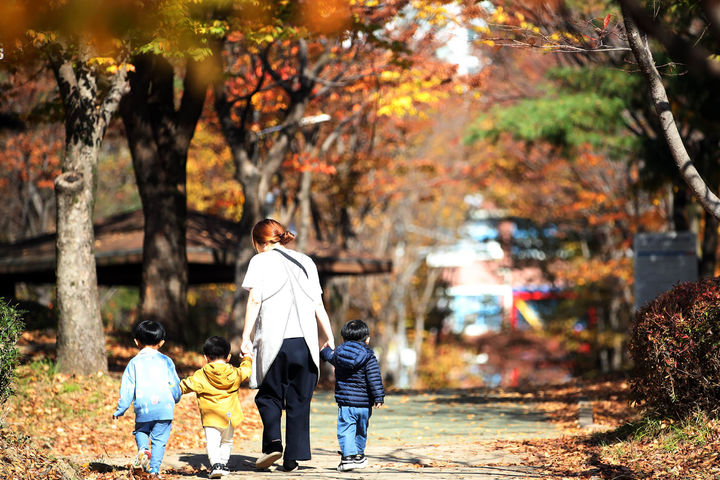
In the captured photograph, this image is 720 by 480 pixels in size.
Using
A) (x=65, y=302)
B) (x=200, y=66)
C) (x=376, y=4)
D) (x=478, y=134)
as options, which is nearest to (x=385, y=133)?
(x=478, y=134)

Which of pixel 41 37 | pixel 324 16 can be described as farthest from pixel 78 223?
pixel 324 16

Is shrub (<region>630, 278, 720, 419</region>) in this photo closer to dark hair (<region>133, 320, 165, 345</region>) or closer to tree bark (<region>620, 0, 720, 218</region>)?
tree bark (<region>620, 0, 720, 218</region>)

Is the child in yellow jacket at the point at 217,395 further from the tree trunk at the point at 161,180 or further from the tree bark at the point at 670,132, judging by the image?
the tree trunk at the point at 161,180

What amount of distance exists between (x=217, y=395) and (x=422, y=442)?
9.95 ft

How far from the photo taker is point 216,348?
6699 millimetres

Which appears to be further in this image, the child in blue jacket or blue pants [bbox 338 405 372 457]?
blue pants [bbox 338 405 372 457]

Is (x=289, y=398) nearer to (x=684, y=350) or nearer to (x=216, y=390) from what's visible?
(x=216, y=390)

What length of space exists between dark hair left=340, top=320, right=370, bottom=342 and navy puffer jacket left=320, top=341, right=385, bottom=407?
41 millimetres

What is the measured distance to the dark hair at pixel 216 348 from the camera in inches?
262

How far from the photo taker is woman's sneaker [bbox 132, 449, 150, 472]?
20.8ft

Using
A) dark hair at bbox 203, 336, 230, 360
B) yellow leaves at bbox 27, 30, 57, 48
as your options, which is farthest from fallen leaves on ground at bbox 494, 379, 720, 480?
yellow leaves at bbox 27, 30, 57, 48

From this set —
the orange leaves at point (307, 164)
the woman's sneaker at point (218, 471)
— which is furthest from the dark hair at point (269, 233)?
the orange leaves at point (307, 164)

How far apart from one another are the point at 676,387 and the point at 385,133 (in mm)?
18375

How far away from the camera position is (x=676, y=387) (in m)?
7.15
